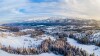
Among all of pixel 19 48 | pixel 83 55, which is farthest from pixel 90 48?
pixel 19 48

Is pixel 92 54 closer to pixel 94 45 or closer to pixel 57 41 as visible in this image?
pixel 94 45

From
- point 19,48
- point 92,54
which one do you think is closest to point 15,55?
Result: point 19,48

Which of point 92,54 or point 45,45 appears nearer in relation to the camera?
point 92,54

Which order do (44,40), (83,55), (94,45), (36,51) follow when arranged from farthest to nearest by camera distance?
1. (44,40)
2. (94,45)
3. (36,51)
4. (83,55)

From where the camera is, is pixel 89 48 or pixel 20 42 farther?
pixel 20 42

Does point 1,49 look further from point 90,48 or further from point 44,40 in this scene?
point 90,48

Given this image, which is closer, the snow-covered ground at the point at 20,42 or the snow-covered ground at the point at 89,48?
the snow-covered ground at the point at 89,48

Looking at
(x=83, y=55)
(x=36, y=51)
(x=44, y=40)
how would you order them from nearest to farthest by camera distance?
(x=83, y=55) → (x=36, y=51) → (x=44, y=40)

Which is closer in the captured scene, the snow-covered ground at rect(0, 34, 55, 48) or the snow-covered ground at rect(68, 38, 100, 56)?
the snow-covered ground at rect(68, 38, 100, 56)

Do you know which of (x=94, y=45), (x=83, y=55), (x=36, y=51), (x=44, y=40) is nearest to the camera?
(x=83, y=55)
